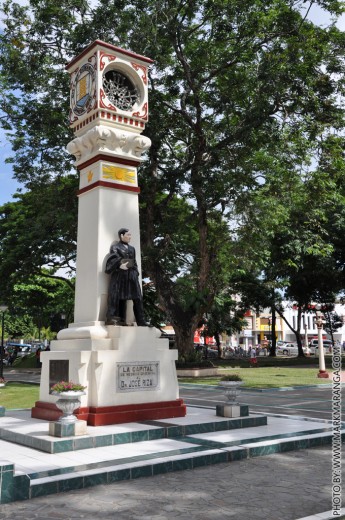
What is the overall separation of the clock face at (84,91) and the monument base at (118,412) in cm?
534

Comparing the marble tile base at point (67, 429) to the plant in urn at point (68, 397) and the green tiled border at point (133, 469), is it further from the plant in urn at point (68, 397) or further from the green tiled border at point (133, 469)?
the green tiled border at point (133, 469)

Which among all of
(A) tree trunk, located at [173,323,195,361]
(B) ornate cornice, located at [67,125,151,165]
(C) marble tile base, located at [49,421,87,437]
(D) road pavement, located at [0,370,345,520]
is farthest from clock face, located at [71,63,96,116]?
(A) tree trunk, located at [173,323,195,361]

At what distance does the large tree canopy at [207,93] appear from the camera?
17.4 meters

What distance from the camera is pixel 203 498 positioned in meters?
5.09

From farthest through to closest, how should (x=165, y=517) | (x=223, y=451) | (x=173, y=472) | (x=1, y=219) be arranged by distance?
(x=1, y=219)
(x=223, y=451)
(x=173, y=472)
(x=165, y=517)

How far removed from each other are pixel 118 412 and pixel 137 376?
2.31 feet

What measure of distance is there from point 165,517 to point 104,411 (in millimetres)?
3642

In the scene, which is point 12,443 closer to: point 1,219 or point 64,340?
point 64,340

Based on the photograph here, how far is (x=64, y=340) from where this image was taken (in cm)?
903

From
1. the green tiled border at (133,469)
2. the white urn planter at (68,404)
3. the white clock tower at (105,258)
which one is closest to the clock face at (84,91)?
the white clock tower at (105,258)

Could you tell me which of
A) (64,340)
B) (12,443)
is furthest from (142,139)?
(12,443)

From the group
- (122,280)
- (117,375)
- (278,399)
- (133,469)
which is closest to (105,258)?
(122,280)

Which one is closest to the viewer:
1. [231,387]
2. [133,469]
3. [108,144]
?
[133,469]

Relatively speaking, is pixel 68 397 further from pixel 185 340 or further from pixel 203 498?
pixel 185 340
